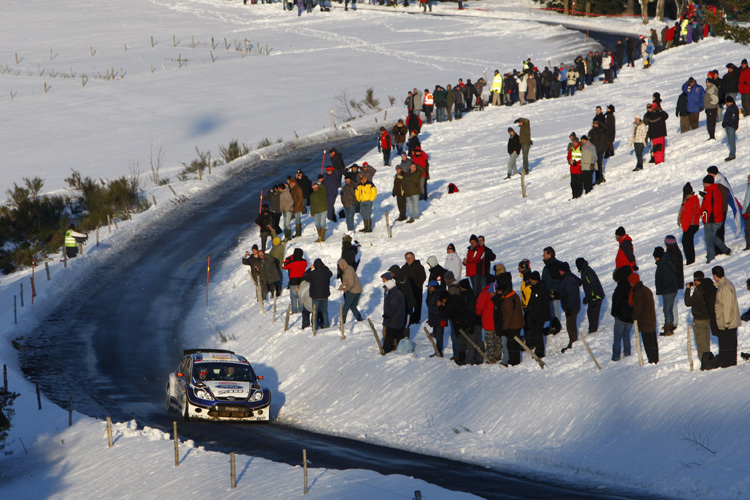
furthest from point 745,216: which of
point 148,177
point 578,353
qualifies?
point 148,177

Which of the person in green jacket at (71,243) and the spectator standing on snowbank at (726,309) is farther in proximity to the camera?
the person in green jacket at (71,243)

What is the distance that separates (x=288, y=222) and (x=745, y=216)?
14.6 metres

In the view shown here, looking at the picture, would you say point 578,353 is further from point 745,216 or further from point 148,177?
point 148,177

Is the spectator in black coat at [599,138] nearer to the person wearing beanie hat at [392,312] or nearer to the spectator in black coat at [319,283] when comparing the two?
the spectator in black coat at [319,283]

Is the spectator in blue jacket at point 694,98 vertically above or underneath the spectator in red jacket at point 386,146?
above

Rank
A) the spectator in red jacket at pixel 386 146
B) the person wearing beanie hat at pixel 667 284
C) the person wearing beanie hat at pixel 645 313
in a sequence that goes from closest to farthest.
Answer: the person wearing beanie hat at pixel 645 313 → the person wearing beanie hat at pixel 667 284 → the spectator in red jacket at pixel 386 146

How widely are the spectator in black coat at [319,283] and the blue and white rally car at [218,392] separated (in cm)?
329

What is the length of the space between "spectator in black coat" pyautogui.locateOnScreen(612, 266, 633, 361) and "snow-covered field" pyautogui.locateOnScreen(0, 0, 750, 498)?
365 mm

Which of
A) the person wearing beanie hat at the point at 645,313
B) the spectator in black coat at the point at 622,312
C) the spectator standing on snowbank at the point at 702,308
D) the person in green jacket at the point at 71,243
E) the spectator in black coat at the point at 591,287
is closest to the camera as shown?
the spectator standing on snowbank at the point at 702,308

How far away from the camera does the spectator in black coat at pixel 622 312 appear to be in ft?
50.3

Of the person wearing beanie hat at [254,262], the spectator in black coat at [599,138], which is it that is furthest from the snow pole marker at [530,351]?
the spectator in black coat at [599,138]

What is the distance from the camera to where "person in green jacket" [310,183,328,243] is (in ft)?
90.3

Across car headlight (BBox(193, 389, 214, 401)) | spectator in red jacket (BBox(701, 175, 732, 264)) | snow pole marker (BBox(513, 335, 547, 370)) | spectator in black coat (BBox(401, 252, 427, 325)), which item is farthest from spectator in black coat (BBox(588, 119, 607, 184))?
car headlight (BBox(193, 389, 214, 401))

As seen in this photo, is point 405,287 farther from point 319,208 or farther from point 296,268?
point 319,208
